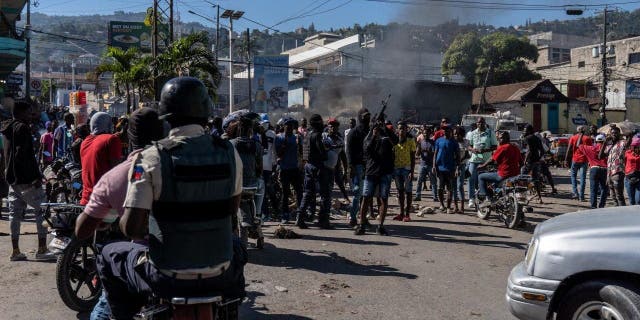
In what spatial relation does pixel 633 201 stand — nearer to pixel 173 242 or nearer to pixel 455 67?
pixel 173 242

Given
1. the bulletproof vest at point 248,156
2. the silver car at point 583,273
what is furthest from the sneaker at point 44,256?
the silver car at point 583,273

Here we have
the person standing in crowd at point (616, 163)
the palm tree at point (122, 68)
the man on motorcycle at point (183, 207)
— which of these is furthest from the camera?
the palm tree at point (122, 68)

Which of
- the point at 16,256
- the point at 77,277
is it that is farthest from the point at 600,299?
the point at 16,256

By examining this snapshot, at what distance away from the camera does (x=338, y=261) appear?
7.64 m

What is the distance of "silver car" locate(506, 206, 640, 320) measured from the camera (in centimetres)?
402

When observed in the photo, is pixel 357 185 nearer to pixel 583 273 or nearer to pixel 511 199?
pixel 511 199

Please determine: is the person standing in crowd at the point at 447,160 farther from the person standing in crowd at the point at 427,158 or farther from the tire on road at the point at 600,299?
the tire on road at the point at 600,299

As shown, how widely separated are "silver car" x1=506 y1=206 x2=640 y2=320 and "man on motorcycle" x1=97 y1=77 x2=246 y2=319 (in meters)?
2.39

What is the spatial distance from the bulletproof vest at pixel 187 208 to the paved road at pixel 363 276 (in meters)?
2.79

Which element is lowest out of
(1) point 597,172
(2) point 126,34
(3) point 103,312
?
(3) point 103,312

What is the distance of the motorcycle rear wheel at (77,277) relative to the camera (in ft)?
17.3

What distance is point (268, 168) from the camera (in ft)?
34.0

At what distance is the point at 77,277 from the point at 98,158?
1.08m

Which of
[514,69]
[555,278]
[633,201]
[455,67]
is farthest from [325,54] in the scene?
[555,278]
